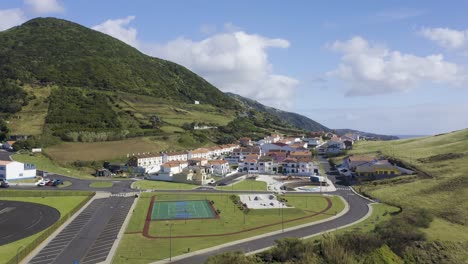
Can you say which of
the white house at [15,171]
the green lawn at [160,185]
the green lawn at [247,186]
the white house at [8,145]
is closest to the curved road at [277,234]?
the green lawn at [160,185]

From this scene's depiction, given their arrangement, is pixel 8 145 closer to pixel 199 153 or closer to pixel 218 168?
pixel 199 153

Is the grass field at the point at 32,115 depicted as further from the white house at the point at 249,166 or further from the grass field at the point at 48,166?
the white house at the point at 249,166

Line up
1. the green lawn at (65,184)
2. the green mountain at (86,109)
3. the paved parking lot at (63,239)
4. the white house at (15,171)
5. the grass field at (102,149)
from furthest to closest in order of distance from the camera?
the green mountain at (86,109), the grass field at (102,149), the white house at (15,171), the green lawn at (65,184), the paved parking lot at (63,239)

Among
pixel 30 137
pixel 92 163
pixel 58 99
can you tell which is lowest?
pixel 92 163

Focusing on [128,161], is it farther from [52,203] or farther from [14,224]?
[14,224]

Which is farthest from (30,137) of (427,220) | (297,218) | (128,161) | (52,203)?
(427,220)
